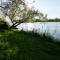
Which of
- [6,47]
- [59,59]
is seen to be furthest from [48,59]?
[6,47]

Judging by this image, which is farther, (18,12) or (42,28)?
(18,12)

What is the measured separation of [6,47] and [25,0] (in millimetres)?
16784

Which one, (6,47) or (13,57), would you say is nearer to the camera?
(13,57)

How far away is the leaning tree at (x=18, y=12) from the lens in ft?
86.1

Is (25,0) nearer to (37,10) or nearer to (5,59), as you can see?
(37,10)

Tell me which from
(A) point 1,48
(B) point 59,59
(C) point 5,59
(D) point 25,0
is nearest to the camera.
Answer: (C) point 5,59

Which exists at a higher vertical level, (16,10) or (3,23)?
(16,10)

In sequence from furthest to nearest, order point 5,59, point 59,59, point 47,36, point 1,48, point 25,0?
point 25,0
point 47,36
point 1,48
point 59,59
point 5,59

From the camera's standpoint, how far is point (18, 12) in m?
26.7

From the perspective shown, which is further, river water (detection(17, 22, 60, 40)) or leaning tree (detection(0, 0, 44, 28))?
leaning tree (detection(0, 0, 44, 28))

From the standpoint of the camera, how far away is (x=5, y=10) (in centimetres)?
2658

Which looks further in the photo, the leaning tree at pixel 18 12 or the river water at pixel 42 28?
the leaning tree at pixel 18 12

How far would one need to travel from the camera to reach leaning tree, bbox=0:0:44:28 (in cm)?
2625

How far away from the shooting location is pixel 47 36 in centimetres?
1684
